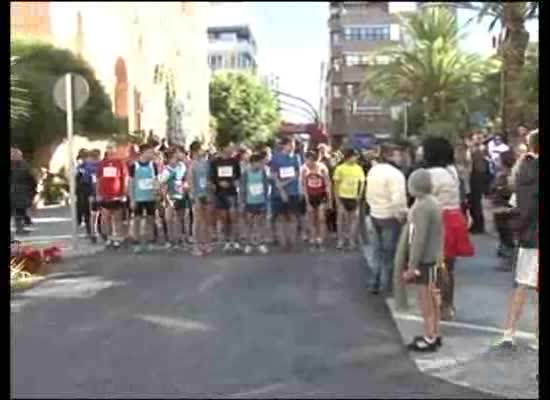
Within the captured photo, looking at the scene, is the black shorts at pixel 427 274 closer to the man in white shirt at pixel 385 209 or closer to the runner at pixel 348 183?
the man in white shirt at pixel 385 209

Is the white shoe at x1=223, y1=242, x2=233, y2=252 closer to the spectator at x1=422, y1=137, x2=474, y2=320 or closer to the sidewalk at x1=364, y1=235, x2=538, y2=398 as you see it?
the sidewalk at x1=364, y1=235, x2=538, y2=398

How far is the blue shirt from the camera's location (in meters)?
4.19

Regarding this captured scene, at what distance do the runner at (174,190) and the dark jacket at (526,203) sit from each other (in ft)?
2.70

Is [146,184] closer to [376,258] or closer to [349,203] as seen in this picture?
[349,203]

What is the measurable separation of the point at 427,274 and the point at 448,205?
0.69m

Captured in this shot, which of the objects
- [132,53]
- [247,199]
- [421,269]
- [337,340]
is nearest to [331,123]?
[247,199]

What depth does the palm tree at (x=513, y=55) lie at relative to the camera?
2598 millimetres

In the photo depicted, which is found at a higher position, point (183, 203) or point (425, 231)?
point (183, 203)

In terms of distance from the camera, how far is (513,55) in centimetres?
277

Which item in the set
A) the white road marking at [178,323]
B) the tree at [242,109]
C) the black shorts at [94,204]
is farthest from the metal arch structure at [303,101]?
the white road marking at [178,323]

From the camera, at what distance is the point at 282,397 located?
7016 millimetres

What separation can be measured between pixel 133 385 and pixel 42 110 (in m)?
5.42

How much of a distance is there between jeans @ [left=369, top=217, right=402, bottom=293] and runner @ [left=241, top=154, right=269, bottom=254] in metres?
4.27

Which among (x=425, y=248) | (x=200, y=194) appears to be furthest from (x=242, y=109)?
(x=425, y=248)
